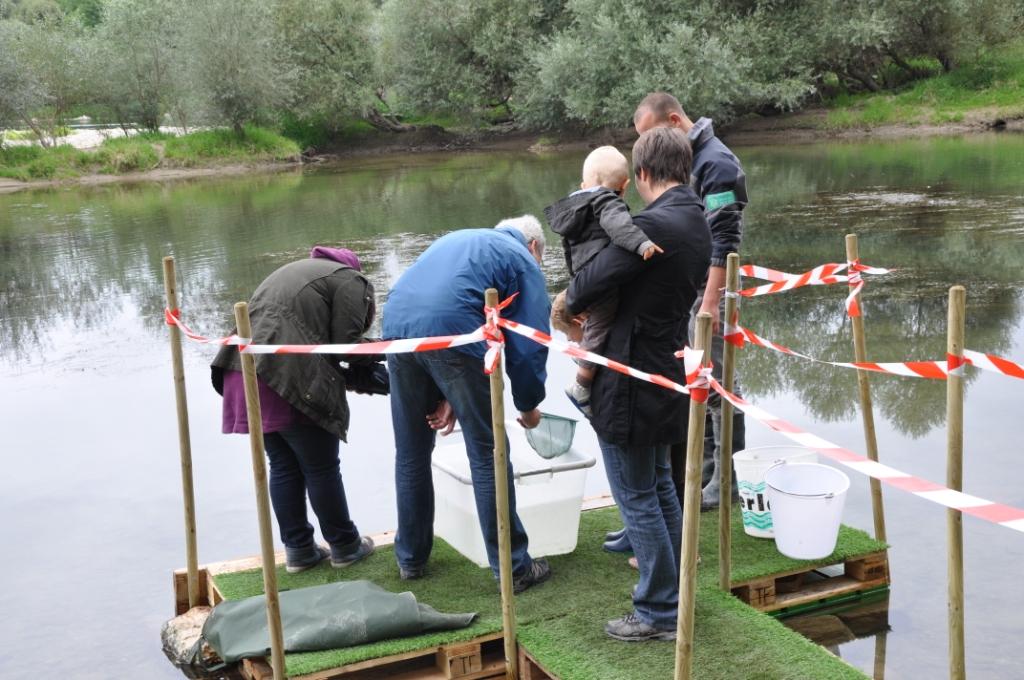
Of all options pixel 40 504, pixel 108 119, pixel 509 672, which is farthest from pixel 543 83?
pixel 509 672

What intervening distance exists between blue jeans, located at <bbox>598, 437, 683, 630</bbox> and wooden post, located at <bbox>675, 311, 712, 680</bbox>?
1.97 feet

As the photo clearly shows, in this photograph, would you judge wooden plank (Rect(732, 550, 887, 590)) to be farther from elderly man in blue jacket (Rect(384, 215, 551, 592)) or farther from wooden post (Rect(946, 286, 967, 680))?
wooden post (Rect(946, 286, 967, 680))

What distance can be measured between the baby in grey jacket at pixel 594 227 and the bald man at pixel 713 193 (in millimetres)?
956

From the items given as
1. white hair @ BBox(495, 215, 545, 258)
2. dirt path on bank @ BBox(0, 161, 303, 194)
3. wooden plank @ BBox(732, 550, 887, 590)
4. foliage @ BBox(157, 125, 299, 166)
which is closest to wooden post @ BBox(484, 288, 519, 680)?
white hair @ BBox(495, 215, 545, 258)

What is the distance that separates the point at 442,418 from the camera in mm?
4297

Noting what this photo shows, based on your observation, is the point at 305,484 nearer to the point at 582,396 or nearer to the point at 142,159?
the point at 582,396

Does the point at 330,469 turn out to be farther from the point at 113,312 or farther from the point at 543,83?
the point at 543,83

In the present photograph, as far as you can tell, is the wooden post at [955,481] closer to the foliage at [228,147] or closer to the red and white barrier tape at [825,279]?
Result: the red and white barrier tape at [825,279]

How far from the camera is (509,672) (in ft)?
12.5

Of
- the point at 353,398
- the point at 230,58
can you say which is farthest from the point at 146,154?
the point at 353,398

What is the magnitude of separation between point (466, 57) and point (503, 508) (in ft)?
116

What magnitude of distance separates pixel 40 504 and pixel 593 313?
4.02m

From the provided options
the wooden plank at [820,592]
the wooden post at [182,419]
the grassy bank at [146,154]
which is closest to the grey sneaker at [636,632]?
the wooden plank at [820,592]

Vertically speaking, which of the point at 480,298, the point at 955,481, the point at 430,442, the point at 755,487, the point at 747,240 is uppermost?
the point at 480,298
